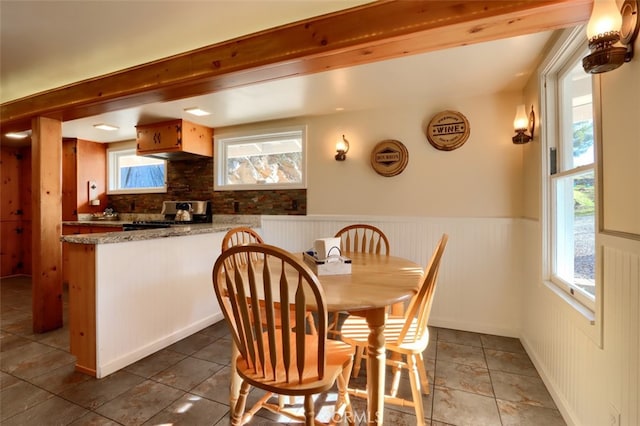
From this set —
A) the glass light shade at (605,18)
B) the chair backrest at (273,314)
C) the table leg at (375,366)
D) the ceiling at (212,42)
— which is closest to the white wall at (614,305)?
the glass light shade at (605,18)

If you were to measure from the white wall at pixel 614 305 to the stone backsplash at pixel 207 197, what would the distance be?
2.53 meters

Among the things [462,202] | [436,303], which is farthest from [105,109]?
[436,303]

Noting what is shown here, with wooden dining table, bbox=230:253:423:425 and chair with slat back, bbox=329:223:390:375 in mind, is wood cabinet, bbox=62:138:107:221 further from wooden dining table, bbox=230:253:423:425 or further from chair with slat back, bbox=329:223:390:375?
wooden dining table, bbox=230:253:423:425

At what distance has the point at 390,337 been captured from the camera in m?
1.47

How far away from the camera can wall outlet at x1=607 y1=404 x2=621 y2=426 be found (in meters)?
1.08

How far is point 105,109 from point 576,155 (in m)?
3.52

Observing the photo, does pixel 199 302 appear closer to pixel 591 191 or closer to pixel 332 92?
pixel 332 92

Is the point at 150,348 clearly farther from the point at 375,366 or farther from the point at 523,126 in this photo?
the point at 523,126

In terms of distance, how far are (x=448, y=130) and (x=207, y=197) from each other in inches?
120

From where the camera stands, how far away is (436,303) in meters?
2.78

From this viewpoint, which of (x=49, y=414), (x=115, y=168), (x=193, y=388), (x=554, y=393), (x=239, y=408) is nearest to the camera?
(x=239, y=408)

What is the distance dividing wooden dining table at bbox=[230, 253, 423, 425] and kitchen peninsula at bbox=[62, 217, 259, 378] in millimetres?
1033

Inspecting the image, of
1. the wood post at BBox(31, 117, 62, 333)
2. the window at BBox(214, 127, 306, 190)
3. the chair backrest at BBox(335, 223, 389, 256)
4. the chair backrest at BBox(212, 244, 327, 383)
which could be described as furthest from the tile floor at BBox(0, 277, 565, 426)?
the window at BBox(214, 127, 306, 190)

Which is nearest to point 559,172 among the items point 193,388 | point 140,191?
point 193,388
